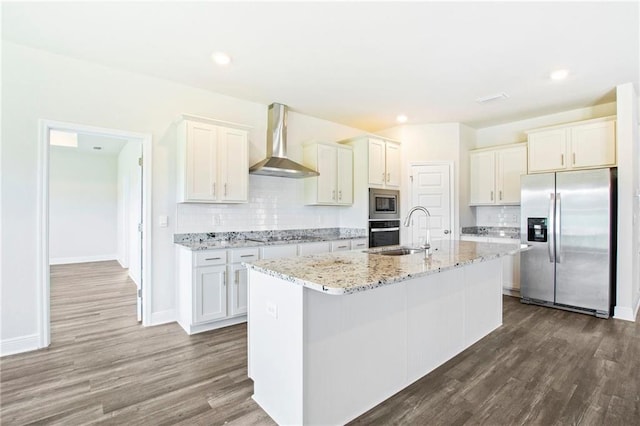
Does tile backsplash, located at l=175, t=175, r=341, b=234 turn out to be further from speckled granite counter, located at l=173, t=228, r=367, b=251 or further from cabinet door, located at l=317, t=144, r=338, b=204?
cabinet door, located at l=317, t=144, r=338, b=204

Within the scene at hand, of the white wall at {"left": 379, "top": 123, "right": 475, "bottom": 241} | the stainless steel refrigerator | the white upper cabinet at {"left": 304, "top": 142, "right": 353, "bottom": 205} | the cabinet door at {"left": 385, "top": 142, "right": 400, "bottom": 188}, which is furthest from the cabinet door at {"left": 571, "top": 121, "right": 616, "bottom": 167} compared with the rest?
the white upper cabinet at {"left": 304, "top": 142, "right": 353, "bottom": 205}

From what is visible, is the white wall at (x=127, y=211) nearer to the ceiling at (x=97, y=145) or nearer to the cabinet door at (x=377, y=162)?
the ceiling at (x=97, y=145)

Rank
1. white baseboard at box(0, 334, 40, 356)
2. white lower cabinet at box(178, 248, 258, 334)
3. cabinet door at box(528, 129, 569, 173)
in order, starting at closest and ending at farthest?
white baseboard at box(0, 334, 40, 356) → white lower cabinet at box(178, 248, 258, 334) → cabinet door at box(528, 129, 569, 173)

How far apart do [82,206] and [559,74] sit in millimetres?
9530

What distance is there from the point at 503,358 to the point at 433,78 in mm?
2850

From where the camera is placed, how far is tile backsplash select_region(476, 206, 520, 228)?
5.02m

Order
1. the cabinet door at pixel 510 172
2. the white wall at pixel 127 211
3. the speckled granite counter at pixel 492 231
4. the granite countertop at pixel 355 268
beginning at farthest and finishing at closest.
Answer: the white wall at pixel 127 211 → the speckled granite counter at pixel 492 231 → the cabinet door at pixel 510 172 → the granite countertop at pixel 355 268

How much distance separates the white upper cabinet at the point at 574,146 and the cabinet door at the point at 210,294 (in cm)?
442

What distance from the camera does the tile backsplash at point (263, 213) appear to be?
379cm

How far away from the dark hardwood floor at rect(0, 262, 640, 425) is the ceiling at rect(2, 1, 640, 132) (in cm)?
271

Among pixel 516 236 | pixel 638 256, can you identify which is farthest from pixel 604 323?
pixel 516 236

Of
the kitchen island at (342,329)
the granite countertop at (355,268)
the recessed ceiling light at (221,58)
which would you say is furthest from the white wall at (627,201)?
the recessed ceiling light at (221,58)

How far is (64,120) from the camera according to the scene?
3.03 meters

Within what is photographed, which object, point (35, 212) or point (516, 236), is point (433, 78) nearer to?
point (516, 236)
